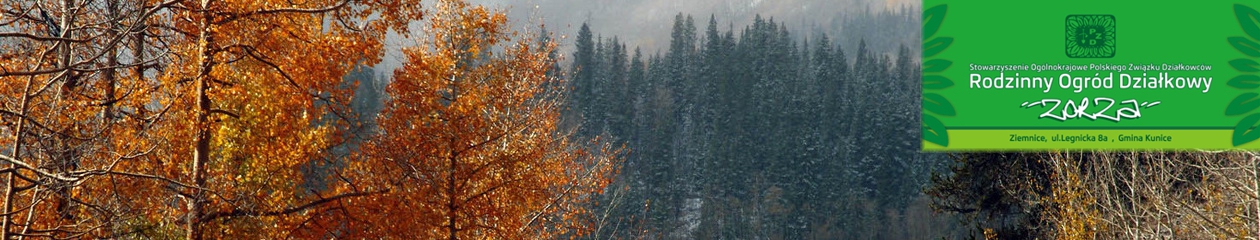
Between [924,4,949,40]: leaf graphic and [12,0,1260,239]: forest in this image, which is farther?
[924,4,949,40]: leaf graphic

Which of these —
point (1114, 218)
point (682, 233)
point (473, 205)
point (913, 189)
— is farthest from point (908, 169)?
point (473, 205)

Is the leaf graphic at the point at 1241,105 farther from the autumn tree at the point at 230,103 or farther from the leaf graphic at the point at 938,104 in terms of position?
the autumn tree at the point at 230,103

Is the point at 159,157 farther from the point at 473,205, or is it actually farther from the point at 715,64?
the point at 715,64

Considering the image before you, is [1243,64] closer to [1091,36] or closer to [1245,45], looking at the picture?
[1245,45]

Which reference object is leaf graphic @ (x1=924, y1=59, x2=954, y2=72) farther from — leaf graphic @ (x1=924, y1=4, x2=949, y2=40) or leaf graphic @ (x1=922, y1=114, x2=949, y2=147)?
leaf graphic @ (x1=922, y1=114, x2=949, y2=147)

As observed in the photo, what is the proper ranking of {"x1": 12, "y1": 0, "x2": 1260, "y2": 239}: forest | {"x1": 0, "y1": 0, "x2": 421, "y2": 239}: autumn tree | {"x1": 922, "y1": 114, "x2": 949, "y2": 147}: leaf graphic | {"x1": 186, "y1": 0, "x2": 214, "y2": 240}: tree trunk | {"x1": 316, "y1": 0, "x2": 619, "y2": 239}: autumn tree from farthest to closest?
{"x1": 316, "y1": 0, "x2": 619, "y2": 239}: autumn tree → {"x1": 186, "y1": 0, "x2": 214, "y2": 240}: tree trunk → {"x1": 0, "y1": 0, "x2": 421, "y2": 239}: autumn tree → {"x1": 922, "y1": 114, "x2": 949, "y2": 147}: leaf graphic → {"x1": 12, "y1": 0, "x2": 1260, "y2": 239}: forest

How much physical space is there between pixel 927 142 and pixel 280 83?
6.94 metres

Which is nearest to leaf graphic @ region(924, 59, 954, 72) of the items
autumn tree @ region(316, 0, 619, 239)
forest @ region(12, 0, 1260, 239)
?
forest @ region(12, 0, 1260, 239)

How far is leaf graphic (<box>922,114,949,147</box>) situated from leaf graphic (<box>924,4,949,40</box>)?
0.80m

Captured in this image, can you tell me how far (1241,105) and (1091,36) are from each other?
1481 mm

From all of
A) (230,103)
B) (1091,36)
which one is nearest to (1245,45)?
(1091,36)

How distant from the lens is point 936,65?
9359 millimetres

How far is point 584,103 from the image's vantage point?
9050 centimetres

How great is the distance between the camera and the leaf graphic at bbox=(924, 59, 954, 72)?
9281 mm
